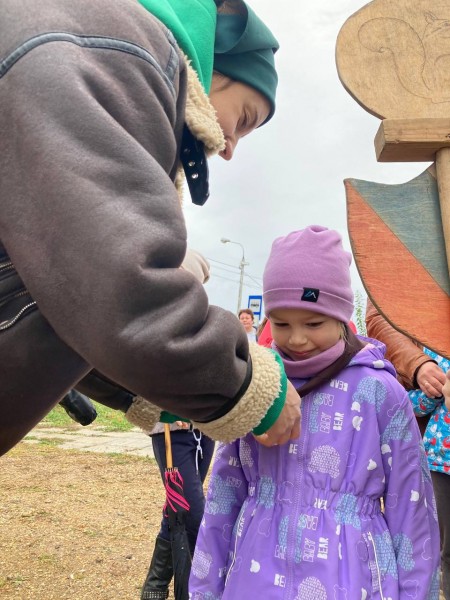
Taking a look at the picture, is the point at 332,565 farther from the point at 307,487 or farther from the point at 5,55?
the point at 5,55

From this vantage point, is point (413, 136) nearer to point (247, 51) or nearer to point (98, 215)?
point (247, 51)

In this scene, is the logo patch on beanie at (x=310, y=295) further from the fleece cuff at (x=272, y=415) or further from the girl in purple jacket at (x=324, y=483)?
the fleece cuff at (x=272, y=415)

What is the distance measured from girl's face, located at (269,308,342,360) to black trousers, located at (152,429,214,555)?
5.01ft

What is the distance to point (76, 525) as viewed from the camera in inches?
177

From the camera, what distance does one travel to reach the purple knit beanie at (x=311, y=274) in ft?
6.17

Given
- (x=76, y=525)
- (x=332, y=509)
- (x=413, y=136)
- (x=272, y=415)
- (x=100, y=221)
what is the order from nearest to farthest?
(x=100, y=221) < (x=272, y=415) < (x=413, y=136) < (x=332, y=509) < (x=76, y=525)

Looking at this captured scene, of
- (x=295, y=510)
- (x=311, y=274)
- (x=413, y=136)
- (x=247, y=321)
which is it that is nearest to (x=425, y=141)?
(x=413, y=136)

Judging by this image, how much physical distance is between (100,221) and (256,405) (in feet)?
1.40

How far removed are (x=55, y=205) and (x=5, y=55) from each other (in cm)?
23

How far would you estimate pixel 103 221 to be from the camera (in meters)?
0.80

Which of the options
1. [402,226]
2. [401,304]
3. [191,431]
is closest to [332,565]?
[401,304]

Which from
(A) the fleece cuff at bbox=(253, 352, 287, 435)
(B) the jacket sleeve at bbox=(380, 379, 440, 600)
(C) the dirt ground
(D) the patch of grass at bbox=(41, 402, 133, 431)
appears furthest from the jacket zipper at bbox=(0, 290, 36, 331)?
(D) the patch of grass at bbox=(41, 402, 133, 431)

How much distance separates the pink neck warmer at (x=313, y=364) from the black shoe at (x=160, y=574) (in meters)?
1.81

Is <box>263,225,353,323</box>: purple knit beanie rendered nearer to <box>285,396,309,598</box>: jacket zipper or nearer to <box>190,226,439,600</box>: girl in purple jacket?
<box>190,226,439,600</box>: girl in purple jacket
